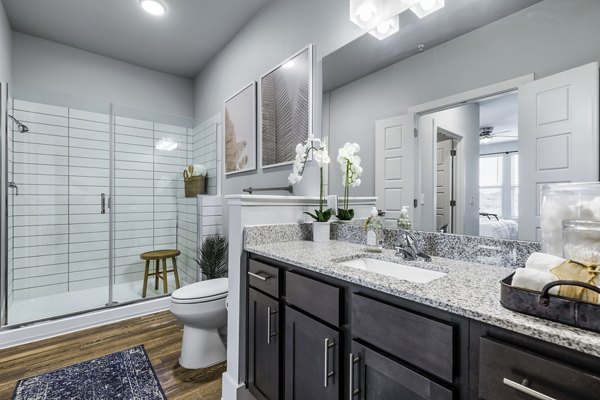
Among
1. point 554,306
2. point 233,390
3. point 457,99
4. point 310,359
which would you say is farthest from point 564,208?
point 233,390

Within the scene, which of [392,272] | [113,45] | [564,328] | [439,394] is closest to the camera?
[564,328]

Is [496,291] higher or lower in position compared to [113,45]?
lower

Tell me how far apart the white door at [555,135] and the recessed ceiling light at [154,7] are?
2626 millimetres

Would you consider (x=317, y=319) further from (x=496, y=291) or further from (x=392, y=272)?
(x=496, y=291)

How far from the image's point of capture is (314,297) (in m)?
1.04

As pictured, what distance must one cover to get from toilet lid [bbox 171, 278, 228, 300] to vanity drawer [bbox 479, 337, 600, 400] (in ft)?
5.20

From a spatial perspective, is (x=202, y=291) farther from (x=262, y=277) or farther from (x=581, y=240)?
(x=581, y=240)

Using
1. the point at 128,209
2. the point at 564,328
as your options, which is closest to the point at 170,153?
the point at 128,209

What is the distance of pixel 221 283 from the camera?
2033 millimetres

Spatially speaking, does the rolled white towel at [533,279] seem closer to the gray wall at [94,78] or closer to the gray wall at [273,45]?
the gray wall at [273,45]

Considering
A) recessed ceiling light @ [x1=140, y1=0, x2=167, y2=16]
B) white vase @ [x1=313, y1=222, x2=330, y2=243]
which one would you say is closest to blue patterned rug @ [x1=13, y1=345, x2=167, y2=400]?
white vase @ [x1=313, y1=222, x2=330, y2=243]

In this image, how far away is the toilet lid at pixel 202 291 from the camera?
180 centimetres

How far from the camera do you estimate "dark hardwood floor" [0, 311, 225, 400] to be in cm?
165

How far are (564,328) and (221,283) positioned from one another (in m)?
1.89
